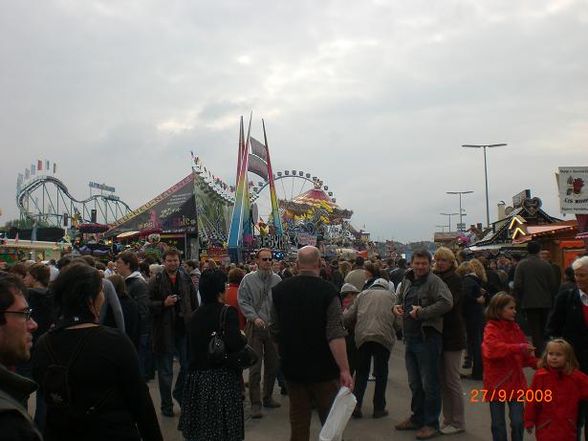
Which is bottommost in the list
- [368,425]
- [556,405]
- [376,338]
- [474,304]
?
[368,425]

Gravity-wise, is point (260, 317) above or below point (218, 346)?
below

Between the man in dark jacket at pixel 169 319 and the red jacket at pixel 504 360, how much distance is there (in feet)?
11.8

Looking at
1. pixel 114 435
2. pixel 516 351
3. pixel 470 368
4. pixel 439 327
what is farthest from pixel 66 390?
pixel 470 368

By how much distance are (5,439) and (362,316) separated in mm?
5651

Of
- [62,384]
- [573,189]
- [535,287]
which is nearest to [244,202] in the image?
[573,189]

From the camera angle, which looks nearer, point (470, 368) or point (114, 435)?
point (114, 435)

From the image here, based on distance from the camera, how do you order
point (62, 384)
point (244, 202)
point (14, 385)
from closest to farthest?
1. point (14, 385)
2. point (62, 384)
3. point (244, 202)

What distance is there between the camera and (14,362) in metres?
2.19

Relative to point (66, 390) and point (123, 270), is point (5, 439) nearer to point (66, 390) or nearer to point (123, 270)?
point (66, 390)

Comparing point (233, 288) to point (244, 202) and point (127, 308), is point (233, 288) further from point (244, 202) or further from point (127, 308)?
point (244, 202)

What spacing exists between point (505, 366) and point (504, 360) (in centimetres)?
5

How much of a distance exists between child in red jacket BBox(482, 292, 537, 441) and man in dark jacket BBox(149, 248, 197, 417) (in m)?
3.62

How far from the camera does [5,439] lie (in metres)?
1.66

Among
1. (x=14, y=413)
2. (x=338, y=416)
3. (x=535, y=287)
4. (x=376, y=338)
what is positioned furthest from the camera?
(x=535, y=287)
